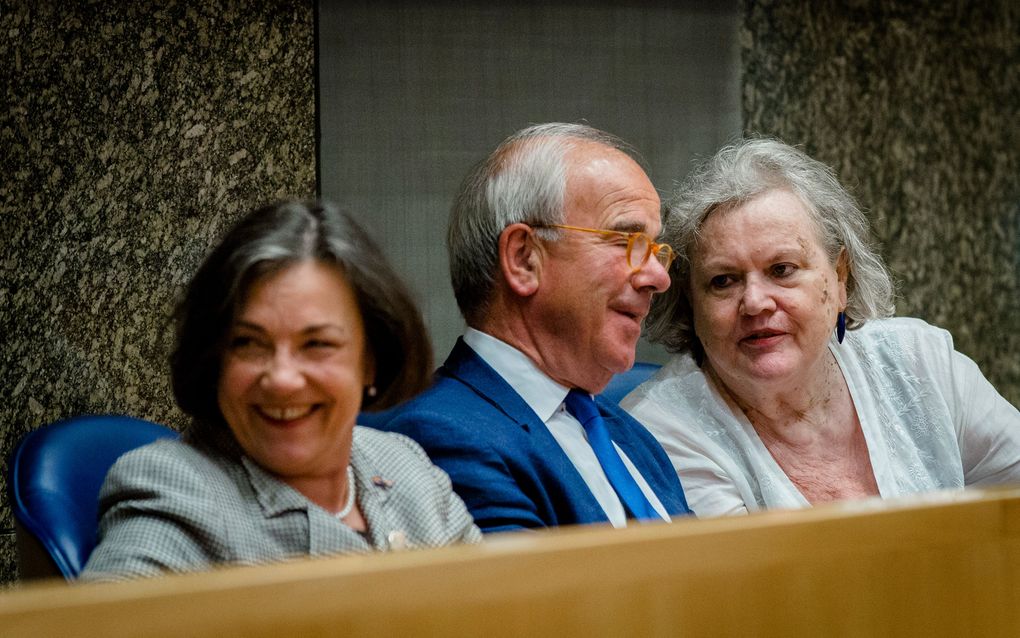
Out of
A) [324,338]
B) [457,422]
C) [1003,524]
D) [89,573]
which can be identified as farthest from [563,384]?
[1003,524]

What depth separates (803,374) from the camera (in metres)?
2.31

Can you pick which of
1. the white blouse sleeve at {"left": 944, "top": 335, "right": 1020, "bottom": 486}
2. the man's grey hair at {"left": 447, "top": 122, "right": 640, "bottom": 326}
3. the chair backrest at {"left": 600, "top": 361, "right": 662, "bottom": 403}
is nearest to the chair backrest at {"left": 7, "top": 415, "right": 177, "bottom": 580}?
the man's grey hair at {"left": 447, "top": 122, "right": 640, "bottom": 326}

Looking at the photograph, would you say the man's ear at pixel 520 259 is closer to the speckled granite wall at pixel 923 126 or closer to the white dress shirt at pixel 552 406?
the white dress shirt at pixel 552 406

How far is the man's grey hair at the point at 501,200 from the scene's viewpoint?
1.95 metres

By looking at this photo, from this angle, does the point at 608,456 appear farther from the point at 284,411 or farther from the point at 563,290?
the point at 284,411

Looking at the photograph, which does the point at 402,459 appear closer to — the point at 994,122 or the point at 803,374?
the point at 803,374

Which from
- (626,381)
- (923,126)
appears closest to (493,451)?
(626,381)

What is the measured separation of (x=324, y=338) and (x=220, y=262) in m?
0.14

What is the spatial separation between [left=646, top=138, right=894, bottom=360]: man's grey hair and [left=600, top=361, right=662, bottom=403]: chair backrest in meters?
0.15

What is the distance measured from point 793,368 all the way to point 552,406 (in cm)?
61

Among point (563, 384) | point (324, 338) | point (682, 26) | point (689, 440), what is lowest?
point (689, 440)

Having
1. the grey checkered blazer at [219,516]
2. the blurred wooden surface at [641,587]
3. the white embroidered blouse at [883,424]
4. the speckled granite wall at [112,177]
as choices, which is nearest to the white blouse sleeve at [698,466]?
the white embroidered blouse at [883,424]

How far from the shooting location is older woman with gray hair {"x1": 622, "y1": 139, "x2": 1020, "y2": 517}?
2.24 metres

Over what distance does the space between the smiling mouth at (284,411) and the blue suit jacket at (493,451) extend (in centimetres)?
47
